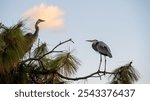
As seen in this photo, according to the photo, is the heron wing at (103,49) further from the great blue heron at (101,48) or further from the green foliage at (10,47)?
the green foliage at (10,47)

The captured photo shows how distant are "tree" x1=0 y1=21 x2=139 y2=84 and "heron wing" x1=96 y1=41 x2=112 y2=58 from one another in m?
0.18

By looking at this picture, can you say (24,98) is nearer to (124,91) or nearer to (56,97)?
(56,97)

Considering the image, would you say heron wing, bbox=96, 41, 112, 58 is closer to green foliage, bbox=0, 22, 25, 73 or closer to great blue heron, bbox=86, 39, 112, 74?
great blue heron, bbox=86, 39, 112, 74

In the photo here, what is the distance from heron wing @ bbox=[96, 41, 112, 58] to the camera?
16.3ft

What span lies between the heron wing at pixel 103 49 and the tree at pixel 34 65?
0.18m

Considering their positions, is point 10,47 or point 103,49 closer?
point 10,47

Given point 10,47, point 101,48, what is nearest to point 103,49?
point 101,48

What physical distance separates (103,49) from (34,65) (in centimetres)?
49

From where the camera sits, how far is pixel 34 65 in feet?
16.3

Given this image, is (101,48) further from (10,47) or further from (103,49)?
(10,47)

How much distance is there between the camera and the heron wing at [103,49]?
16.3 ft

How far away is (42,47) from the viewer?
5.26 meters

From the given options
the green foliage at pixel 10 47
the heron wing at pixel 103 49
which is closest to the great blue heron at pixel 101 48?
the heron wing at pixel 103 49

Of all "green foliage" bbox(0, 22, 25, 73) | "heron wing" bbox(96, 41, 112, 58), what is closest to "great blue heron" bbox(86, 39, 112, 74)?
"heron wing" bbox(96, 41, 112, 58)
